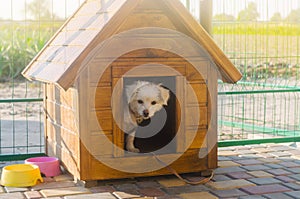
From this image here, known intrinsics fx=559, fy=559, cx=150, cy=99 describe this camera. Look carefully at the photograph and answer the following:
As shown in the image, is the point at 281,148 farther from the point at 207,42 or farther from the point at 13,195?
the point at 13,195

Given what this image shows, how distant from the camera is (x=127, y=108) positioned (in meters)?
4.14

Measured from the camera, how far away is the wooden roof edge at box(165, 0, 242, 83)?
398cm

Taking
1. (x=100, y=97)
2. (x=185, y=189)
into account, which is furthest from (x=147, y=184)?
(x=100, y=97)

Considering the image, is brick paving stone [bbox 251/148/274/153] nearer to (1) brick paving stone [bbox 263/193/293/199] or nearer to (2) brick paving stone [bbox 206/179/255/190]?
(2) brick paving stone [bbox 206/179/255/190]

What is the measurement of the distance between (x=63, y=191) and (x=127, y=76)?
0.93 m

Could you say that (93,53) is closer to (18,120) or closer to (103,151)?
(103,151)

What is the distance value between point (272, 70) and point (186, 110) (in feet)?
10.2

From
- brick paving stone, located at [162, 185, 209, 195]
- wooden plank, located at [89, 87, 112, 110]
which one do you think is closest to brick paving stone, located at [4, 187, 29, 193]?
wooden plank, located at [89, 87, 112, 110]

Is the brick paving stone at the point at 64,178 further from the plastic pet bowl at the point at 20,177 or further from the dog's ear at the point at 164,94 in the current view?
the dog's ear at the point at 164,94

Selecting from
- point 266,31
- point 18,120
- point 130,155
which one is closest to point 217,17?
point 266,31

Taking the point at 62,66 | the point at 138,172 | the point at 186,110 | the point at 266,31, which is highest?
the point at 266,31

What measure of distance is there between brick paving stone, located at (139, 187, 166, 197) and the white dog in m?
0.46

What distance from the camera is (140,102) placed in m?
4.11

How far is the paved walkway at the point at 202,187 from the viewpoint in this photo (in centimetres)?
381
